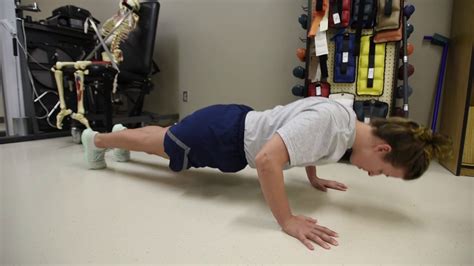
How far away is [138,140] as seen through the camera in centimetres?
136

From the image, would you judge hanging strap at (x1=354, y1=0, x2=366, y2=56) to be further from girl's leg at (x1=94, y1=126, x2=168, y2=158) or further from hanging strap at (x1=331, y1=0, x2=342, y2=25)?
girl's leg at (x1=94, y1=126, x2=168, y2=158)

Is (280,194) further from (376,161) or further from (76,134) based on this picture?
(76,134)

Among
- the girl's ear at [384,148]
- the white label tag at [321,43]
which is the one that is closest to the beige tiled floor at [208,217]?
the girl's ear at [384,148]

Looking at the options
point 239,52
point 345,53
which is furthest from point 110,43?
point 345,53

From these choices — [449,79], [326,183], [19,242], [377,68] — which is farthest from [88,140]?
[449,79]

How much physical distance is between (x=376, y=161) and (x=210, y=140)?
1.96 feet

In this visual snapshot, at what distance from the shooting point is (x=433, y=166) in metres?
1.74

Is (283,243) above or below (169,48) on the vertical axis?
below

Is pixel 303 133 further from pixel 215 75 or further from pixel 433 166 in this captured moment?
pixel 215 75

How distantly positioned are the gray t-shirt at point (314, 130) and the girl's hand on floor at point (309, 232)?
0.18 metres

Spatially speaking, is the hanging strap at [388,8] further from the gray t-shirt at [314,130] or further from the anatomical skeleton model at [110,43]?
the anatomical skeleton model at [110,43]

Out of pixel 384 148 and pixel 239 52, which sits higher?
pixel 239 52

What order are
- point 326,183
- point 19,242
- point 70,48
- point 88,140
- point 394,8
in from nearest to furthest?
point 19,242, point 326,183, point 88,140, point 394,8, point 70,48

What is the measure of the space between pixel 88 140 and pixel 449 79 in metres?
2.19
